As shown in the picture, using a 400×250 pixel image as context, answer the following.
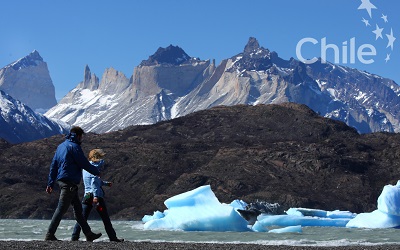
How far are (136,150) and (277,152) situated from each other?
3092cm

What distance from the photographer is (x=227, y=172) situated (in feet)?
526

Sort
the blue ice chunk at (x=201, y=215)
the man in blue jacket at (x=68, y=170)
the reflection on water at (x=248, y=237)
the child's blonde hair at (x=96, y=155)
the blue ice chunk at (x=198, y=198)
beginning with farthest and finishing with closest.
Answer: the blue ice chunk at (x=198, y=198)
the blue ice chunk at (x=201, y=215)
the reflection on water at (x=248, y=237)
the child's blonde hair at (x=96, y=155)
the man in blue jacket at (x=68, y=170)

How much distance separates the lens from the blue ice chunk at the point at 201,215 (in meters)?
52.7

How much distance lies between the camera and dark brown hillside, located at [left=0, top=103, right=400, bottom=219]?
479ft

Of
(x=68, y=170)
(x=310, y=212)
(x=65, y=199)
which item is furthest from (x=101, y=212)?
(x=310, y=212)

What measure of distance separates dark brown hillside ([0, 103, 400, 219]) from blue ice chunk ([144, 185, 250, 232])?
8462 cm

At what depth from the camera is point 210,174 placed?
517 ft

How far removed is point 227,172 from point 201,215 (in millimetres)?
107220

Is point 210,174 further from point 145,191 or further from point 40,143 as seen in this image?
point 40,143

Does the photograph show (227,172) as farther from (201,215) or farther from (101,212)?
(101,212)

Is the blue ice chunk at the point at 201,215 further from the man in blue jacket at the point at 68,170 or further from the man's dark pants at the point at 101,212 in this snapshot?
the man in blue jacket at the point at 68,170

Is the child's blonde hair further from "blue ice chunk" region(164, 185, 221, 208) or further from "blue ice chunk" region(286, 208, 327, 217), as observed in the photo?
"blue ice chunk" region(286, 208, 327, 217)

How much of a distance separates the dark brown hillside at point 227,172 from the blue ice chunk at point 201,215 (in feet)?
278

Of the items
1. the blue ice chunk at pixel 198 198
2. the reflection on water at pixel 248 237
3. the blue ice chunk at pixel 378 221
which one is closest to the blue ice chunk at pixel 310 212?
the blue ice chunk at pixel 378 221
